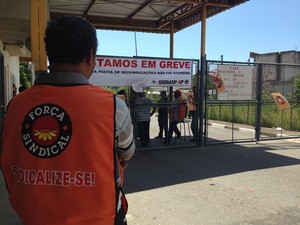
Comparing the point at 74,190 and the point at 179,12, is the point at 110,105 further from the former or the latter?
the point at 179,12

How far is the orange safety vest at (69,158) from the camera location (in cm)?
153

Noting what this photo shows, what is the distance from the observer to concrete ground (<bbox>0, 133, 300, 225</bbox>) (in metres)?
4.71

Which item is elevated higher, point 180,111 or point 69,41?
point 69,41

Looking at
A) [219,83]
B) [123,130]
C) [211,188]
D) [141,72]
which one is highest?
[141,72]

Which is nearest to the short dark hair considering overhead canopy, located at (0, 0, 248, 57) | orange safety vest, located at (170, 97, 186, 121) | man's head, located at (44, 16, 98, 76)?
man's head, located at (44, 16, 98, 76)

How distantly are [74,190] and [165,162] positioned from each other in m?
6.81

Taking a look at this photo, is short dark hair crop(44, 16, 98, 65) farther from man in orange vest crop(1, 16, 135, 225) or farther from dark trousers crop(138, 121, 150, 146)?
dark trousers crop(138, 121, 150, 146)

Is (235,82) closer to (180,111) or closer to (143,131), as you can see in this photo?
(180,111)

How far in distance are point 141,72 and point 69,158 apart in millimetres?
7785

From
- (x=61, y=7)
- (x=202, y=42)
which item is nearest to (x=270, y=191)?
(x=202, y=42)

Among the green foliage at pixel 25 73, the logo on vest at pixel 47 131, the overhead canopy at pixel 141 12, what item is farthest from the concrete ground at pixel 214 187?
the green foliage at pixel 25 73

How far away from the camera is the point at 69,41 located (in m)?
1.67

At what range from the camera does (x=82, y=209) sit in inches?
60.2

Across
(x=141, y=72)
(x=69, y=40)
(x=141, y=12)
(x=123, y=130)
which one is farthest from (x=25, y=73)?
(x=123, y=130)
